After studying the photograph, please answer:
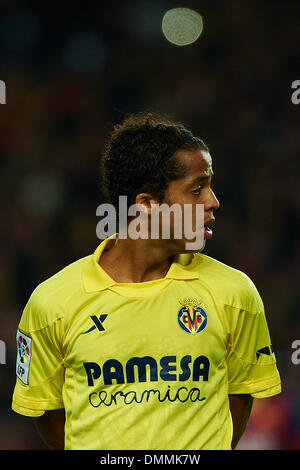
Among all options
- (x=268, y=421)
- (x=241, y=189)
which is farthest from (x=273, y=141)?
(x=268, y=421)

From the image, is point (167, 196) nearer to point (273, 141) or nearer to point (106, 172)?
point (106, 172)

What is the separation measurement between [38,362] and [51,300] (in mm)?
233

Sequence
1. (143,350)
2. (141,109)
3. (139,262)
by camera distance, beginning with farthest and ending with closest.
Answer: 1. (141,109)
2. (139,262)
3. (143,350)

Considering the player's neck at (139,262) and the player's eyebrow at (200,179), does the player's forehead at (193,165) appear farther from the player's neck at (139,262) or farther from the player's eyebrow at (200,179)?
the player's neck at (139,262)

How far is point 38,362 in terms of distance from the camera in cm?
249

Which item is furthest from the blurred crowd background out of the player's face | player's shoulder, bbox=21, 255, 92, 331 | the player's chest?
the player's face

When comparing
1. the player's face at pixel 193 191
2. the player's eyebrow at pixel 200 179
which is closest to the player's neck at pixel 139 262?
the player's face at pixel 193 191

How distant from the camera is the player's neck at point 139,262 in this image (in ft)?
8.11

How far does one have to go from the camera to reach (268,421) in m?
4.70

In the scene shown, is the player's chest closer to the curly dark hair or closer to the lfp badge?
the lfp badge

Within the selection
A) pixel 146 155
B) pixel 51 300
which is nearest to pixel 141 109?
pixel 146 155

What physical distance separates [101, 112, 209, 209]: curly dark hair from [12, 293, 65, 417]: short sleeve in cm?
48

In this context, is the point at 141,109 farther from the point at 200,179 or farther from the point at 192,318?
the point at 192,318

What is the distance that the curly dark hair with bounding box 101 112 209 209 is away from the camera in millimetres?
2391
